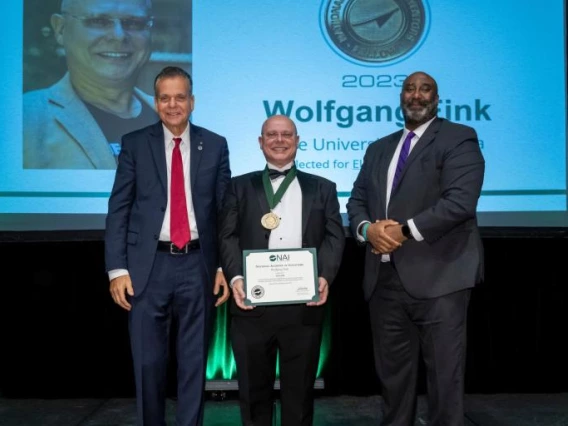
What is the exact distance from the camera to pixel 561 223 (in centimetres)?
373

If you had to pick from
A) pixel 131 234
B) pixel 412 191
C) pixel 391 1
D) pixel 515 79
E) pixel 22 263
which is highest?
pixel 391 1

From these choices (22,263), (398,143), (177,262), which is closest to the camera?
(177,262)

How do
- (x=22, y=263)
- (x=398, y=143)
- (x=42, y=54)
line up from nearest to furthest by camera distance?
1. (x=398, y=143)
2. (x=42, y=54)
3. (x=22, y=263)

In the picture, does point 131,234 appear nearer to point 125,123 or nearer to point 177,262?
point 177,262

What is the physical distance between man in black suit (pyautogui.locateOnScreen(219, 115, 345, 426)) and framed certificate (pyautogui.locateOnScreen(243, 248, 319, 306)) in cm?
5

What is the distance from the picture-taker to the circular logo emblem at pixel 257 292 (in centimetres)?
244

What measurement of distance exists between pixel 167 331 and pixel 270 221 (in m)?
0.64

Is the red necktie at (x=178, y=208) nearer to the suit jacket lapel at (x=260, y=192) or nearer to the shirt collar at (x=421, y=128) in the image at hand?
the suit jacket lapel at (x=260, y=192)

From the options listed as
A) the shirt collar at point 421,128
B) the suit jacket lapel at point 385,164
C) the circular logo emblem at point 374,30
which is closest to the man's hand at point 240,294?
the suit jacket lapel at point 385,164

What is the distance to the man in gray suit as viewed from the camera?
365cm

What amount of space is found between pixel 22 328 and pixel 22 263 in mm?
428

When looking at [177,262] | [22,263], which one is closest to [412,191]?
[177,262]

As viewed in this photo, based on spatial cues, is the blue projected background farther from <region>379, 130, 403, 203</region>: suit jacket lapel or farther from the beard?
the beard

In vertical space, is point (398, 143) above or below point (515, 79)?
below
